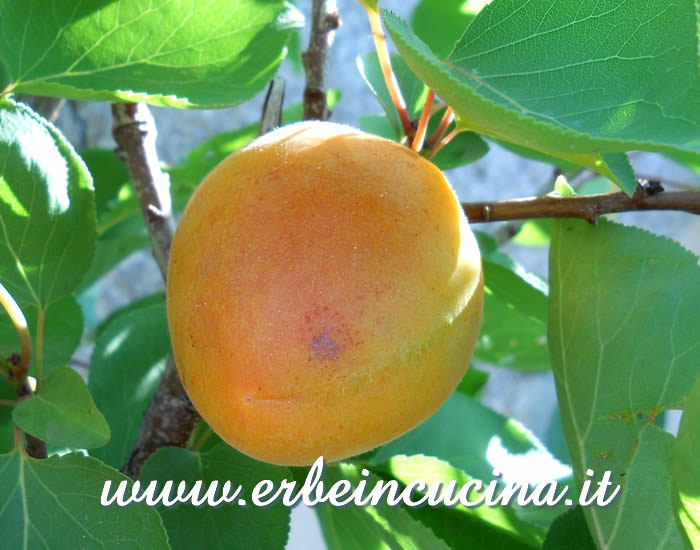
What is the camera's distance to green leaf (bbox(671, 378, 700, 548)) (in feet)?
1.24

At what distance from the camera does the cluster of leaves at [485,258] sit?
38 cm

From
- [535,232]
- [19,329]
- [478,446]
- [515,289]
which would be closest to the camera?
[19,329]

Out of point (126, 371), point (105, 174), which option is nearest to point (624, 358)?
point (126, 371)

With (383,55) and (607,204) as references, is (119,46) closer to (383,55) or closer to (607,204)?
(383,55)

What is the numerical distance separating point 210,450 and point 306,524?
3.96 ft

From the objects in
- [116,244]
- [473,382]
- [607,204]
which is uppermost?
[607,204]

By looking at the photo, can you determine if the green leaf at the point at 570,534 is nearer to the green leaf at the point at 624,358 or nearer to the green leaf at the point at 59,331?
the green leaf at the point at 624,358

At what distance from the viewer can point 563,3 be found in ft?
1.35

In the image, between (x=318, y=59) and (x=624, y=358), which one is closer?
(x=624, y=358)

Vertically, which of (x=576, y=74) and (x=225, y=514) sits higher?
(x=576, y=74)

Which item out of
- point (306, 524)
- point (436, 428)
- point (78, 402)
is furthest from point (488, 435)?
point (306, 524)

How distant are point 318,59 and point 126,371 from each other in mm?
287

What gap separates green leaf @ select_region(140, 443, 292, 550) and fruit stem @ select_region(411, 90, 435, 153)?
0.21 m

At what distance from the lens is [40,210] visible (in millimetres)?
485
